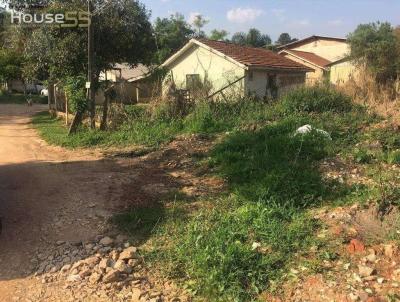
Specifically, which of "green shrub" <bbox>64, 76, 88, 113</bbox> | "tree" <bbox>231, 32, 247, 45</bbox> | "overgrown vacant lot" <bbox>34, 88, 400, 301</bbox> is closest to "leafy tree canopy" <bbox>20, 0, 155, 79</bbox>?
"green shrub" <bbox>64, 76, 88, 113</bbox>

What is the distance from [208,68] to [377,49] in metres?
9.35

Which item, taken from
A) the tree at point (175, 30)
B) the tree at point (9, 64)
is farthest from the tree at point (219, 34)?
the tree at point (9, 64)

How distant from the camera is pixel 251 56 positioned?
854 inches

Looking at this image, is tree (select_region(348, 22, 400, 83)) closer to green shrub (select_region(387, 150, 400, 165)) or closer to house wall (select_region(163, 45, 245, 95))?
house wall (select_region(163, 45, 245, 95))

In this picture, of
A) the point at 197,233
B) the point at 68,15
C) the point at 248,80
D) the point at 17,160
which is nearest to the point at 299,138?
the point at 197,233

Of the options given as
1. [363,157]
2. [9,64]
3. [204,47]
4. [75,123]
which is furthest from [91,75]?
[9,64]

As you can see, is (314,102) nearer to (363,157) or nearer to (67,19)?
(363,157)

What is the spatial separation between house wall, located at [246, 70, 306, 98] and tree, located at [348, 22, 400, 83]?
3.34 metres

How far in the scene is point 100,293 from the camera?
15.4 feet

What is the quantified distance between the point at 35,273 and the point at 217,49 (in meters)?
17.1

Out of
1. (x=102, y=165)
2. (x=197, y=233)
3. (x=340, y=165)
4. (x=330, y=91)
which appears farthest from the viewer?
(x=330, y=91)

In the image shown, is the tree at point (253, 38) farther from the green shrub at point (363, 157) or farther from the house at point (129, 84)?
the green shrub at point (363, 157)

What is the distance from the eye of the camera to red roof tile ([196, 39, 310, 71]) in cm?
2047

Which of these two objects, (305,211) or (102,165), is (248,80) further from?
(305,211)
